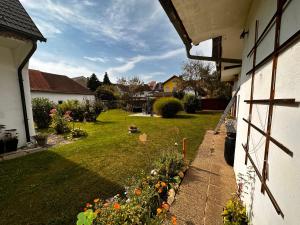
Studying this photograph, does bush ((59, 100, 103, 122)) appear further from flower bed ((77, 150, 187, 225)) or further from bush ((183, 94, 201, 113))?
flower bed ((77, 150, 187, 225))

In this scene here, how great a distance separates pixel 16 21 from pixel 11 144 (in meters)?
4.01

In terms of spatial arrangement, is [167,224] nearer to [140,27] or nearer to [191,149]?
[191,149]

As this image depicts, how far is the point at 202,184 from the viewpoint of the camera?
10.8 ft

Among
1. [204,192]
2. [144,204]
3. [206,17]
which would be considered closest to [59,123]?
[144,204]

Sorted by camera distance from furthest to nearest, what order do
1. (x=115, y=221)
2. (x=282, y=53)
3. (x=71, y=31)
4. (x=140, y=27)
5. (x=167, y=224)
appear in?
1. (x=140, y=27)
2. (x=71, y=31)
3. (x=167, y=224)
4. (x=115, y=221)
5. (x=282, y=53)

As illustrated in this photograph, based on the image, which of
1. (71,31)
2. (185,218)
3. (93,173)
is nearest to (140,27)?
(71,31)

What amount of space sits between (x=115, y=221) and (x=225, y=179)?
262 centimetres

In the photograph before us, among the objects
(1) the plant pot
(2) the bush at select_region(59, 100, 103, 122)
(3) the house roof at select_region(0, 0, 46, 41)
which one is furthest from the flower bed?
(2) the bush at select_region(59, 100, 103, 122)

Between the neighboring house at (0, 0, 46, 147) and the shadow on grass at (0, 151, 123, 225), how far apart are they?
63.3 inches

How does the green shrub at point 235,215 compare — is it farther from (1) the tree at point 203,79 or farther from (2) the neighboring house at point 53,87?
(1) the tree at point 203,79

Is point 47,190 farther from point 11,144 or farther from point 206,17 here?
point 206,17

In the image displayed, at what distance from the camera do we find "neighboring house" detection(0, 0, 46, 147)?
5160 millimetres

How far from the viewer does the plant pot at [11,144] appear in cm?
542

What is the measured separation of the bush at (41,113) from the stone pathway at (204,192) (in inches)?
389
